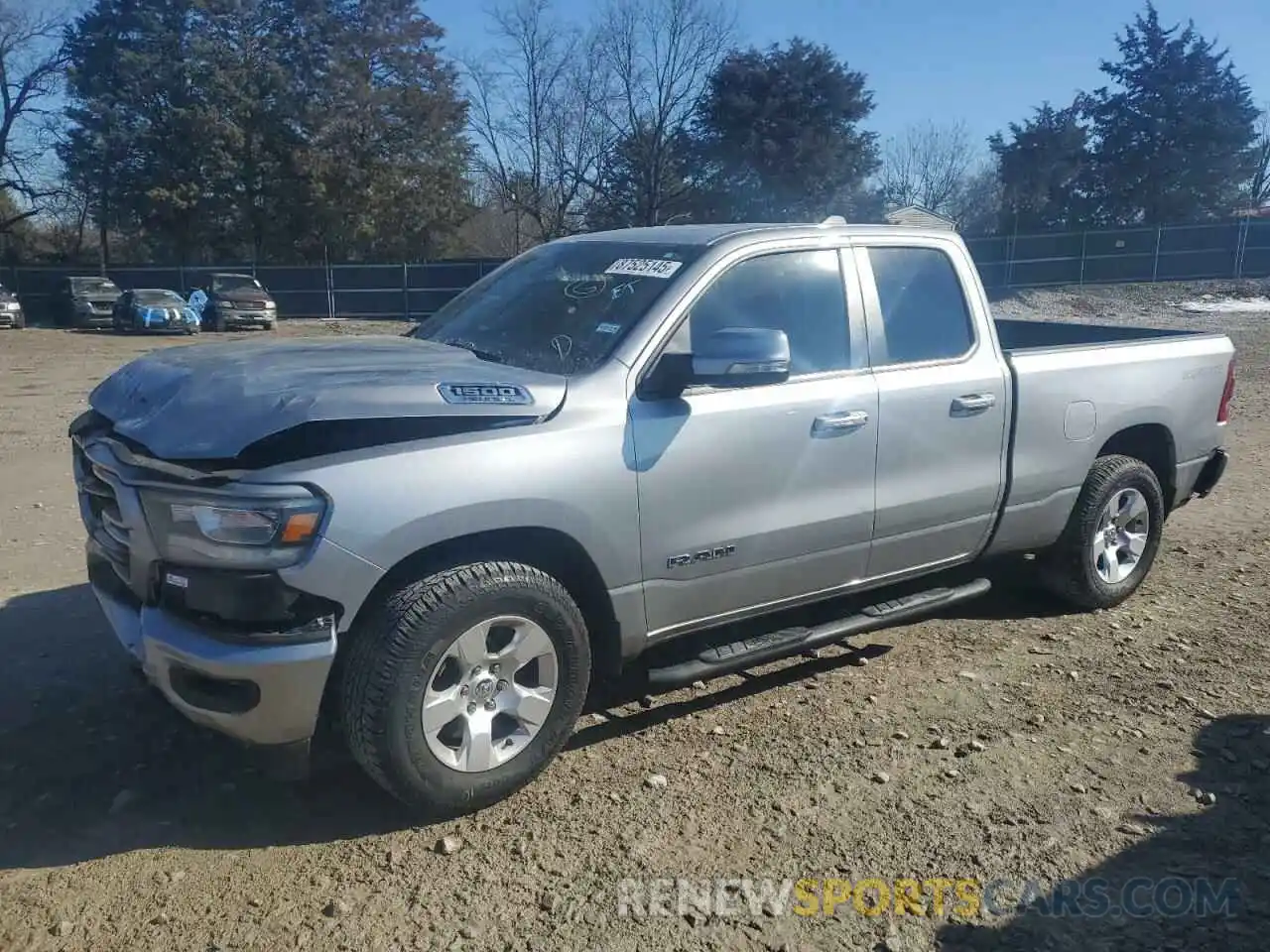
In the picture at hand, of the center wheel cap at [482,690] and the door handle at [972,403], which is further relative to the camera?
the door handle at [972,403]

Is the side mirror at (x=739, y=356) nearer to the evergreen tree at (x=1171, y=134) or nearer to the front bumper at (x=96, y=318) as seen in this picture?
the front bumper at (x=96, y=318)

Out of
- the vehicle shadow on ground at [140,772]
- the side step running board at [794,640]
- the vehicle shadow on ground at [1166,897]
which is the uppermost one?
the side step running board at [794,640]

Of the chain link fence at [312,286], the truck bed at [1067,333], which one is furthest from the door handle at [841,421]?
the chain link fence at [312,286]

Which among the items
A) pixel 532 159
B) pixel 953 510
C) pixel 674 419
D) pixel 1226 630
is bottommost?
pixel 1226 630

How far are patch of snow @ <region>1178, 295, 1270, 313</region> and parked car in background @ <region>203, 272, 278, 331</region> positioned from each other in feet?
83.2

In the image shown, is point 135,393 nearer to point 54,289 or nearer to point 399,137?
point 54,289

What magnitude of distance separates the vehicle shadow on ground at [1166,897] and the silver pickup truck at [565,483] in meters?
1.31

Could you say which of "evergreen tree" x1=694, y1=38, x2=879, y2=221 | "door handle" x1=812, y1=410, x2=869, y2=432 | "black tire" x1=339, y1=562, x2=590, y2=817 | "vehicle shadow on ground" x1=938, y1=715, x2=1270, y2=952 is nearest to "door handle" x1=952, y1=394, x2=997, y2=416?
"door handle" x1=812, y1=410, x2=869, y2=432

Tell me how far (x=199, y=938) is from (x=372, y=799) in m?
0.80

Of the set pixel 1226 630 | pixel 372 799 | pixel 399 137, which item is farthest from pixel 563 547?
pixel 399 137

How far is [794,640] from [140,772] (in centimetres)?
241

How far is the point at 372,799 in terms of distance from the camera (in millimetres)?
3672

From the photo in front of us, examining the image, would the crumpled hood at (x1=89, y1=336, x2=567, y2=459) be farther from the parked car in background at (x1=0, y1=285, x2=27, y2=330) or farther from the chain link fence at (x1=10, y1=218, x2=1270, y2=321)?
the parked car in background at (x1=0, y1=285, x2=27, y2=330)

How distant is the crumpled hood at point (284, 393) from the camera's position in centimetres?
321
